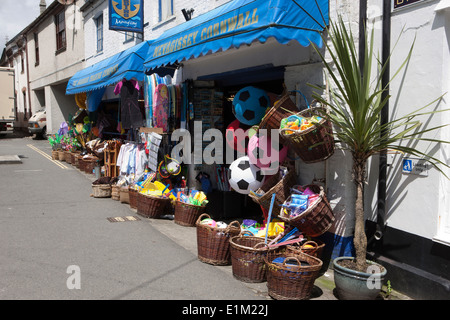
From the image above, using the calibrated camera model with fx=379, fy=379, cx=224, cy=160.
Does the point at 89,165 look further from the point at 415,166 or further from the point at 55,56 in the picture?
the point at 55,56

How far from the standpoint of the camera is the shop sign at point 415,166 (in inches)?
159

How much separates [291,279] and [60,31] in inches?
747

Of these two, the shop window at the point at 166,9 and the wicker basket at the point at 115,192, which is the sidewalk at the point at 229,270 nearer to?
the wicker basket at the point at 115,192

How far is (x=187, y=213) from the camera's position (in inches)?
269

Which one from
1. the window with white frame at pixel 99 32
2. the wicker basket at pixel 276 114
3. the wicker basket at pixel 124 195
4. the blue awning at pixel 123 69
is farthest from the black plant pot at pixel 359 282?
the window with white frame at pixel 99 32

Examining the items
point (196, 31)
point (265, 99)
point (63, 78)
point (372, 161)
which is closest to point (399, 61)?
point (372, 161)

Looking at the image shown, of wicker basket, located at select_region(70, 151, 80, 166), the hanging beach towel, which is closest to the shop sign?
the hanging beach towel

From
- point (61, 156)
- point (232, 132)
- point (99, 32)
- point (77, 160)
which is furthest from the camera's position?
point (61, 156)

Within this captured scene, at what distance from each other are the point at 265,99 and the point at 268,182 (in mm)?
1227

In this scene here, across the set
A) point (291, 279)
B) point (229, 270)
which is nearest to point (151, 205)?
point (229, 270)

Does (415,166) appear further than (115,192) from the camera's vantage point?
No

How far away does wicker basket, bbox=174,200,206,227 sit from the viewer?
22.4 ft

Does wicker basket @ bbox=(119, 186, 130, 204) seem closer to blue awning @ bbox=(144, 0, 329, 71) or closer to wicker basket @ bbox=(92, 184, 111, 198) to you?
wicker basket @ bbox=(92, 184, 111, 198)

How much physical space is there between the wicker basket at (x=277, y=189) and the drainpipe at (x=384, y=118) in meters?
1.16
